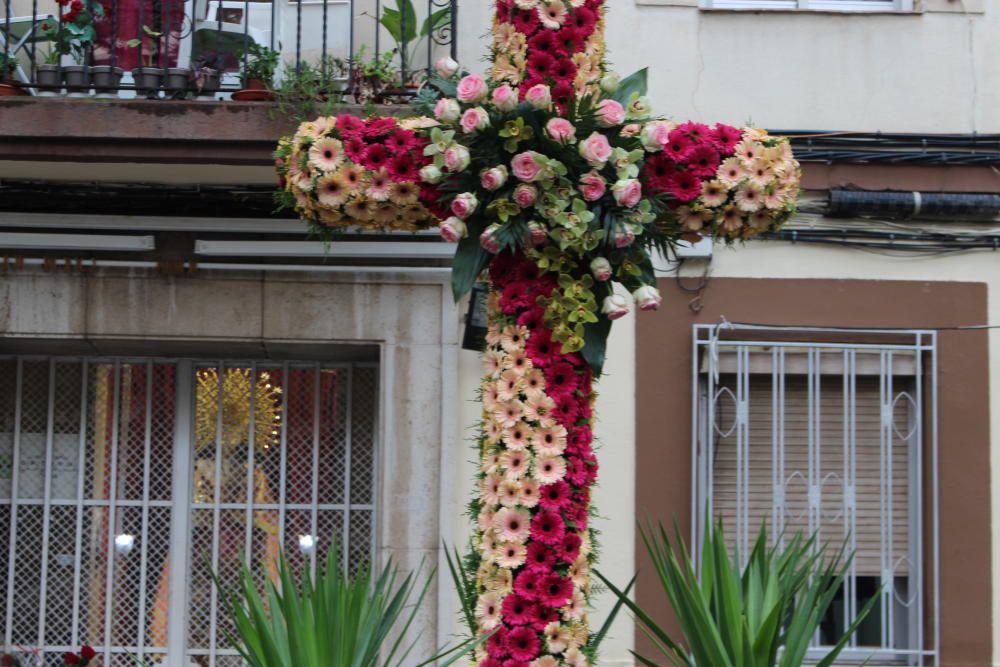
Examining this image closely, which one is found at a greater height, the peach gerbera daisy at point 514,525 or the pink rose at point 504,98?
the pink rose at point 504,98

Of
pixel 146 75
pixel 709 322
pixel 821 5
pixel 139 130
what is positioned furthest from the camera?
pixel 821 5

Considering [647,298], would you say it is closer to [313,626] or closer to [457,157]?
[457,157]

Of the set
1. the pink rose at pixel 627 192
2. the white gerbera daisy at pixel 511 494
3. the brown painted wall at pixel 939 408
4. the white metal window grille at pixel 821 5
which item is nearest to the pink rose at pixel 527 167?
the pink rose at pixel 627 192

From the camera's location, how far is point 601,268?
15.6ft

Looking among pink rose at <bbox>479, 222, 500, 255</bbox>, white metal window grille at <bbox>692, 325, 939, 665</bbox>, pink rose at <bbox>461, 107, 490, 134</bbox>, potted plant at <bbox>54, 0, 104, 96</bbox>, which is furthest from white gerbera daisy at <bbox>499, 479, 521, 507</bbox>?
potted plant at <bbox>54, 0, 104, 96</bbox>

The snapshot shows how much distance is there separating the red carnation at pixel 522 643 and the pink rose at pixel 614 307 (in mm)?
972

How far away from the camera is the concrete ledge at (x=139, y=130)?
655 cm

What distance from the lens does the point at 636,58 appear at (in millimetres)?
7324

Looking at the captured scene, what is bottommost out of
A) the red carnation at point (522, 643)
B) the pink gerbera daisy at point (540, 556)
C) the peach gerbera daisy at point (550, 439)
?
the red carnation at point (522, 643)

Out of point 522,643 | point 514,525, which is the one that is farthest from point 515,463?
point 522,643

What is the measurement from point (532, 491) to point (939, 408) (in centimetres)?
326

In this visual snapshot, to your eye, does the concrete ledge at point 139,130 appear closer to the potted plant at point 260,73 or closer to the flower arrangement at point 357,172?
the potted plant at point 260,73

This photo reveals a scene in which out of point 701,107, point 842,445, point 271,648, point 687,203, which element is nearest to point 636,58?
point 701,107

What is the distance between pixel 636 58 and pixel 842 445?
80.9 inches
